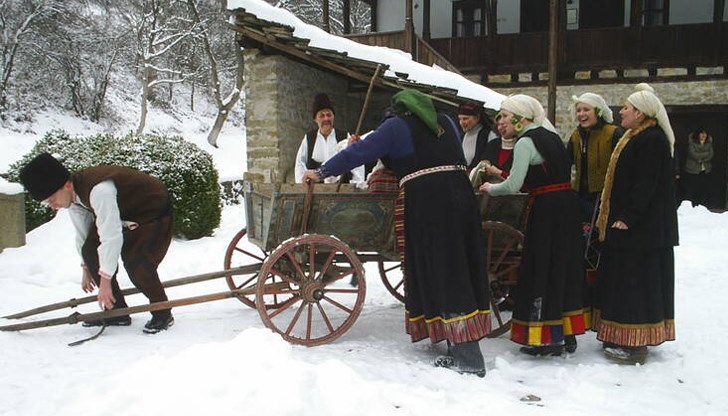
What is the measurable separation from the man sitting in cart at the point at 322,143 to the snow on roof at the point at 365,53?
70.8 inches

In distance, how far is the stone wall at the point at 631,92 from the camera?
11836 millimetres

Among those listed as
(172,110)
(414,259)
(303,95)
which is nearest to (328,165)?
(414,259)

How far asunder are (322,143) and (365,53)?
8.43 ft

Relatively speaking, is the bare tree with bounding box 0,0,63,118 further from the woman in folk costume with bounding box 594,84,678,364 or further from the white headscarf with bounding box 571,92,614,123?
the woman in folk costume with bounding box 594,84,678,364

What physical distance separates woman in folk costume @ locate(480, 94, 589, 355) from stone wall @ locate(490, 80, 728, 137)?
8689 mm

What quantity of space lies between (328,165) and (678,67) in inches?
428

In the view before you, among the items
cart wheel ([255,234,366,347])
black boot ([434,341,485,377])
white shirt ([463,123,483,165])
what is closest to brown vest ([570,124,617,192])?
white shirt ([463,123,483,165])

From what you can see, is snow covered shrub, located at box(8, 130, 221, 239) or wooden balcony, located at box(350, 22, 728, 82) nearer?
snow covered shrub, located at box(8, 130, 221, 239)

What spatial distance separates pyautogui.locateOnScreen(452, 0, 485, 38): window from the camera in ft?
47.3

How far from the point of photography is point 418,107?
3.56 meters

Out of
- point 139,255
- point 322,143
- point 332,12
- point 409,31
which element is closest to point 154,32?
point 332,12

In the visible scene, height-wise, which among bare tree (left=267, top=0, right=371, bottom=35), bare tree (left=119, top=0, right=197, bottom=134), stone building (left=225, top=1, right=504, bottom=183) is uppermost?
bare tree (left=267, top=0, right=371, bottom=35)

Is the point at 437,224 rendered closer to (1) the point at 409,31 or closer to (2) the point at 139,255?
(2) the point at 139,255

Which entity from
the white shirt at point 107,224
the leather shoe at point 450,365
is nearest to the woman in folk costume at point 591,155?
the leather shoe at point 450,365
